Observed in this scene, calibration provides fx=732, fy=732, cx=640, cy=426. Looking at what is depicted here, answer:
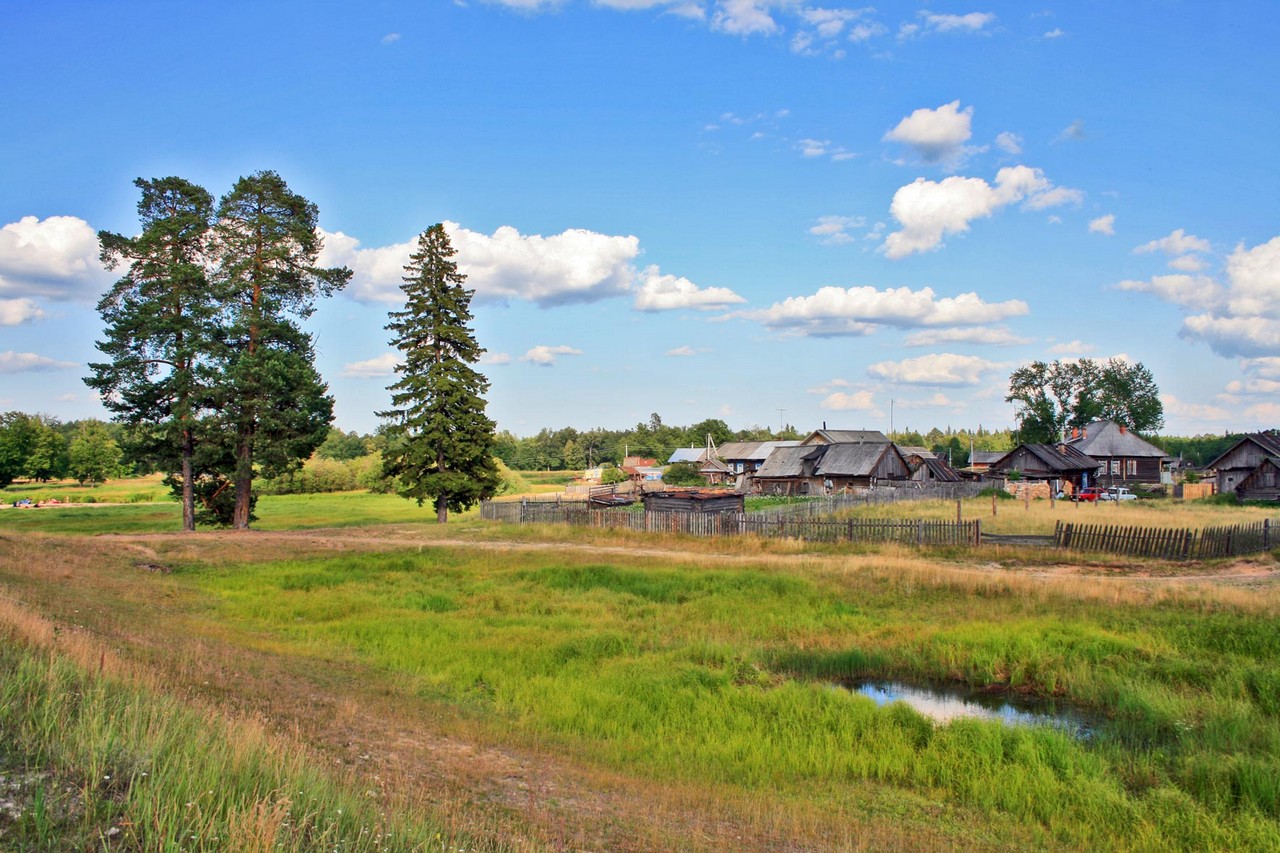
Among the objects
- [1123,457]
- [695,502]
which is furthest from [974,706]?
[1123,457]

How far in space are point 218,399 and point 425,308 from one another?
11.3 meters

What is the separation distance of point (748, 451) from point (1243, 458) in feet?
185

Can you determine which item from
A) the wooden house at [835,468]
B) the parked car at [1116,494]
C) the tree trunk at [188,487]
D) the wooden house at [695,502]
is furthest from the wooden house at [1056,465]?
the tree trunk at [188,487]

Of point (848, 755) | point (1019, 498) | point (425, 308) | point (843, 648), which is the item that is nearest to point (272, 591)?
point (843, 648)

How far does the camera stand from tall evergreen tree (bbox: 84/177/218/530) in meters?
32.7

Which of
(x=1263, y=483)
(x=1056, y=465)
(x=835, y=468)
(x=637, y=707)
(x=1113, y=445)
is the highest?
(x=1113, y=445)

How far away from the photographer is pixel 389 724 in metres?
9.22

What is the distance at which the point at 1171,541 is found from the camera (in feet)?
81.6

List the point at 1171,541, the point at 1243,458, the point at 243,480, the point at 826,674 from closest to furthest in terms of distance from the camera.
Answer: the point at 826,674 < the point at 1171,541 < the point at 243,480 < the point at 1243,458

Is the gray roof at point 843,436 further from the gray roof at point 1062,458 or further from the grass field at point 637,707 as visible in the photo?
the grass field at point 637,707

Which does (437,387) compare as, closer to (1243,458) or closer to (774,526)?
(774,526)

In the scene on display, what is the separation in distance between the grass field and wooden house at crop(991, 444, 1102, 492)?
48375mm

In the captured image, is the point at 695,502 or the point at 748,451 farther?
the point at 748,451

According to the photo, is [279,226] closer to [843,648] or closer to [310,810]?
[843,648]
